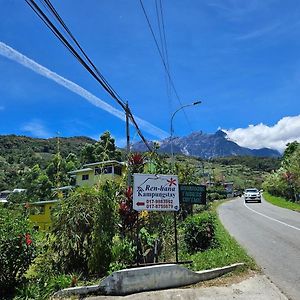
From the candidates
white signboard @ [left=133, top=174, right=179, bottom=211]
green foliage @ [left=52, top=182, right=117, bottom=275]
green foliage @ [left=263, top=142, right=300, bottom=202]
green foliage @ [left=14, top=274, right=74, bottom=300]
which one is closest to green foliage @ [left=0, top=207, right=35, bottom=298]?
green foliage @ [left=14, top=274, right=74, bottom=300]

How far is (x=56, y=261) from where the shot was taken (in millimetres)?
9562

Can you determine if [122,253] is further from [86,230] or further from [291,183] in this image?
[291,183]

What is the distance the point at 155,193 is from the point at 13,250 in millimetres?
3576

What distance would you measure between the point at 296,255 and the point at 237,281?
12.4 feet

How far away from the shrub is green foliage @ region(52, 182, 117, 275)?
3.14 meters

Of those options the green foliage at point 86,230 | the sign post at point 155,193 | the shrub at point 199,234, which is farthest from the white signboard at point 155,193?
the shrub at point 199,234

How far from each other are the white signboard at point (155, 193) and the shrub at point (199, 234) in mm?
2180

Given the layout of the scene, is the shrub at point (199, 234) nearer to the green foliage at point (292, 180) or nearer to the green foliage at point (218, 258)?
the green foliage at point (218, 258)

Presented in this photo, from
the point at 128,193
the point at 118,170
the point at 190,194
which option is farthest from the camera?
the point at 118,170

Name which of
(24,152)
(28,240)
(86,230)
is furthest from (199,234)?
(24,152)

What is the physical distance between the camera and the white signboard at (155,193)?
935cm

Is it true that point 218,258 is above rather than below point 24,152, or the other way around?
below

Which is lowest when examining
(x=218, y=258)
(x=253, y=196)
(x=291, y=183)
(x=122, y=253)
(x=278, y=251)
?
(x=278, y=251)

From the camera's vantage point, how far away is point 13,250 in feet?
27.1
